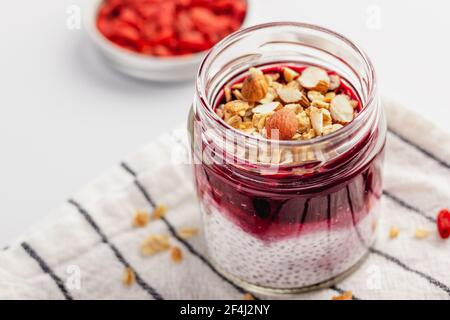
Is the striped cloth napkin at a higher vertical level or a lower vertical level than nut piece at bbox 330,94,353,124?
lower

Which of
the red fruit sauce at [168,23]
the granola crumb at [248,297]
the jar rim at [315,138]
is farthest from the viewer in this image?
the red fruit sauce at [168,23]

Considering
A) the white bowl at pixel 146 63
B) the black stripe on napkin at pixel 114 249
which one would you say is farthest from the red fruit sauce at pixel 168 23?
the black stripe on napkin at pixel 114 249

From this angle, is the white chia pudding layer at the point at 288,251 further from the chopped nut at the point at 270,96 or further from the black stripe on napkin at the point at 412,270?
the chopped nut at the point at 270,96

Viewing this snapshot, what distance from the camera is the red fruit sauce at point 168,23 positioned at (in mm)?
1356

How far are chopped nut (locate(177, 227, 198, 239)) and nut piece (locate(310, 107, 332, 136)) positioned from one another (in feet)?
1.03

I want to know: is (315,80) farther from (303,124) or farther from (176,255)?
(176,255)

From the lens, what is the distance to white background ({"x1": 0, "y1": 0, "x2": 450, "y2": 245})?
124 cm

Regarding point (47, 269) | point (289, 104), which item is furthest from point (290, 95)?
point (47, 269)

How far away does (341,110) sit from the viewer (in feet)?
2.90

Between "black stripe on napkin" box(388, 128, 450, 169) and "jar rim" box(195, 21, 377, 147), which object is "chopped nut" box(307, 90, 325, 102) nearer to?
"jar rim" box(195, 21, 377, 147)

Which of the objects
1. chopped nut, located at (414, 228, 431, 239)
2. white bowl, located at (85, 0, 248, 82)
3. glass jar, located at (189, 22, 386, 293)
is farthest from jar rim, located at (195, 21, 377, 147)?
white bowl, located at (85, 0, 248, 82)

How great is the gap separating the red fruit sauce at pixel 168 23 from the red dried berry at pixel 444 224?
0.52 metres

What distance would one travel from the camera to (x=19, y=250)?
108cm
